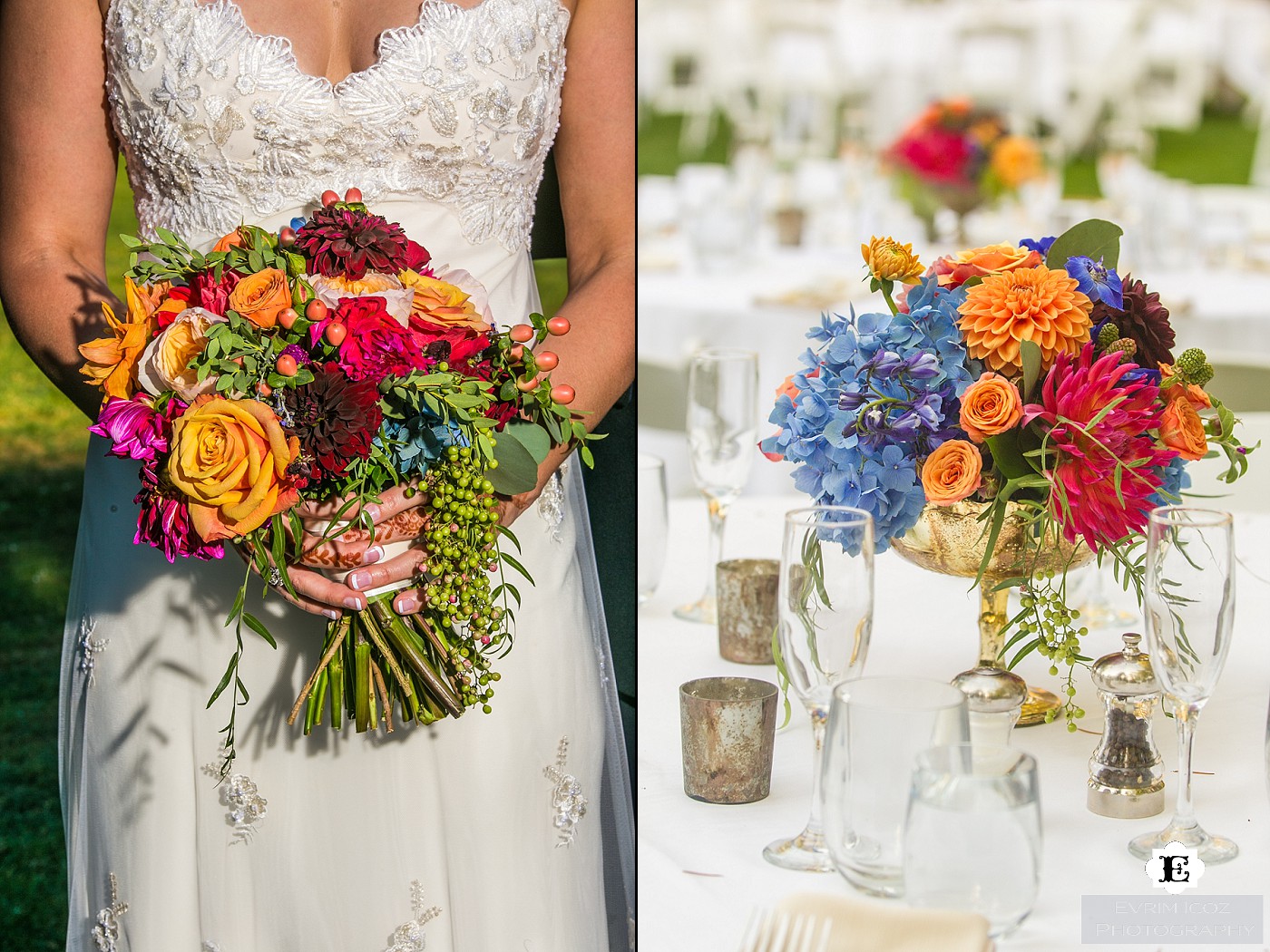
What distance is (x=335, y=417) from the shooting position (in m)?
0.98

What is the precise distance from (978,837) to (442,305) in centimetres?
59

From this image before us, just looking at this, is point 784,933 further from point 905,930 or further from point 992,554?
point 992,554

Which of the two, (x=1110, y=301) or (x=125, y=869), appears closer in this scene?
(x=1110, y=301)

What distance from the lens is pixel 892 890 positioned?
2.54 feet

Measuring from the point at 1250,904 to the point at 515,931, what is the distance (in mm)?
874

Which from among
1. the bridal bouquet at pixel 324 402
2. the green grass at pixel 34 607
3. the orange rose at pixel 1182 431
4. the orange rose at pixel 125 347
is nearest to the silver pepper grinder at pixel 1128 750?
the orange rose at pixel 1182 431

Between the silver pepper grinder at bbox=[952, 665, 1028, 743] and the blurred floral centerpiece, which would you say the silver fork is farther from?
the blurred floral centerpiece

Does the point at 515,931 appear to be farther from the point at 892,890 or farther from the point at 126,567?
the point at 892,890

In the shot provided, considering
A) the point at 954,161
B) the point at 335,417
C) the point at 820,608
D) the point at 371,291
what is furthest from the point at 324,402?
the point at 954,161

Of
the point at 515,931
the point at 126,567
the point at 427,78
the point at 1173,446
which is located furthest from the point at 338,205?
the point at 515,931

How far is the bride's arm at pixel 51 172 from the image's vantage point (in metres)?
1.32

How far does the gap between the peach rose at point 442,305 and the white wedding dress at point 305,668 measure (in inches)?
13.1

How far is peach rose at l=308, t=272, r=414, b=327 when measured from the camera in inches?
40.9

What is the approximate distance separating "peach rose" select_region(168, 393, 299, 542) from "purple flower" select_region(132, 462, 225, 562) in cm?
4
